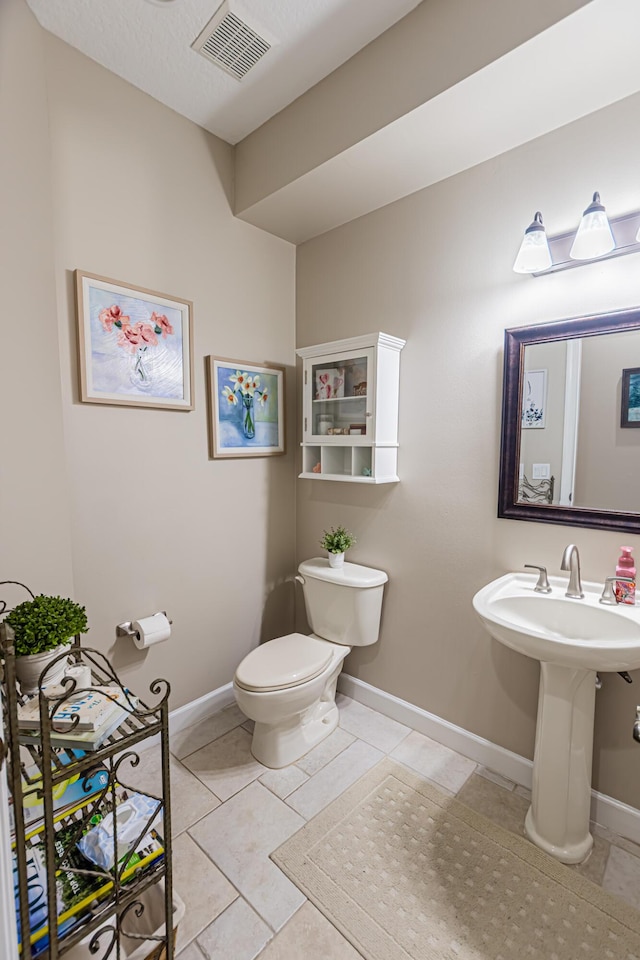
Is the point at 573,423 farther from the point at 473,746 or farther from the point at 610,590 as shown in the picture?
the point at 473,746

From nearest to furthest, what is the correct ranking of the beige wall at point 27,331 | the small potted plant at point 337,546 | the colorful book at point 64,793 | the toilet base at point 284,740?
the colorful book at point 64,793, the beige wall at point 27,331, the toilet base at point 284,740, the small potted plant at point 337,546

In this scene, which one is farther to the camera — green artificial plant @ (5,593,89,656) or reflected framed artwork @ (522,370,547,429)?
reflected framed artwork @ (522,370,547,429)

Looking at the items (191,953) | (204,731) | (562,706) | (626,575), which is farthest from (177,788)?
(626,575)

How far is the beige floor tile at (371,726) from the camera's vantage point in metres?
2.07

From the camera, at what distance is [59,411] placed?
1.48 metres

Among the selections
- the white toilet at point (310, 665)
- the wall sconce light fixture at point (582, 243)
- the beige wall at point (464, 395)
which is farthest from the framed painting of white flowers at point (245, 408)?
the wall sconce light fixture at point (582, 243)

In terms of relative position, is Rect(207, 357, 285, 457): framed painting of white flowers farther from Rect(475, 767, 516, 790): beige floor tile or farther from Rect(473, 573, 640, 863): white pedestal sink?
Rect(475, 767, 516, 790): beige floor tile

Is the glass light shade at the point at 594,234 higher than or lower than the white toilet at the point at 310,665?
higher

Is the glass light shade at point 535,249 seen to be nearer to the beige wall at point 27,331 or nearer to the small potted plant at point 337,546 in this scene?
the small potted plant at point 337,546

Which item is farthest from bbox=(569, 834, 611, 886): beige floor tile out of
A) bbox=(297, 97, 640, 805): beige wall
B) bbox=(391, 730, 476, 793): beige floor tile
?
bbox=(391, 730, 476, 793): beige floor tile

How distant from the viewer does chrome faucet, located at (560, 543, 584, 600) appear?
1.51 metres

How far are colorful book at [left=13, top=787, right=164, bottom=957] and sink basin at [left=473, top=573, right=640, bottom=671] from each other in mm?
1091

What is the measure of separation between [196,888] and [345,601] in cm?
113

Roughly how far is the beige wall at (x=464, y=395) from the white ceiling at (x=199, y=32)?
597 millimetres
